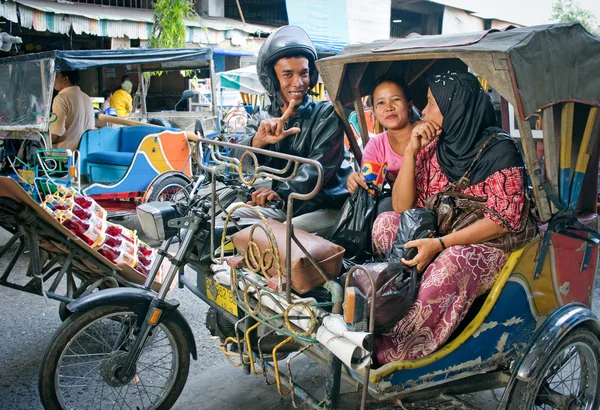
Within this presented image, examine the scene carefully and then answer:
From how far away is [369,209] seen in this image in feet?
9.04

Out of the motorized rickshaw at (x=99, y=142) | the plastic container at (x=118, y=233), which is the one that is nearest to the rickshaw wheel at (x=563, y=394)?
the plastic container at (x=118, y=233)

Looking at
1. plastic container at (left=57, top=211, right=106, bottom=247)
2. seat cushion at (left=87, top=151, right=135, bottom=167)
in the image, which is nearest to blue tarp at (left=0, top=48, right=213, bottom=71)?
seat cushion at (left=87, top=151, right=135, bottom=167)

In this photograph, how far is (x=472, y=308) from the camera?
2377mm

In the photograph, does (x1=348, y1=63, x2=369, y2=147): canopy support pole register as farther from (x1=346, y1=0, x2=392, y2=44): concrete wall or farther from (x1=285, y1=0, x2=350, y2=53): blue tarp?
(x1=346, y1=0, x2=392, y2=44): concrete wall

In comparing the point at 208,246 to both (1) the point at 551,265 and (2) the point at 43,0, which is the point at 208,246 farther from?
(2) the point at 43,0

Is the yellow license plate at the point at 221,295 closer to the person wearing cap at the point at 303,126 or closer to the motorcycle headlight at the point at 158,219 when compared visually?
the motorcycle headlight at the point at 158,219

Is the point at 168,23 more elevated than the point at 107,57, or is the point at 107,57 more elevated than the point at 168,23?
the point at 168,23

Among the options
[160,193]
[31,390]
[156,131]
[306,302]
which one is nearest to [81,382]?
[31,390]

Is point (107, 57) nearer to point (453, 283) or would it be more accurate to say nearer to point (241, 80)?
point (453, 283)

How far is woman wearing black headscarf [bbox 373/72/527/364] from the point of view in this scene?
213cm

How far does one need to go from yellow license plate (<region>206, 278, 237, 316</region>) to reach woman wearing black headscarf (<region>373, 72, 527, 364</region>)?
2.49ft

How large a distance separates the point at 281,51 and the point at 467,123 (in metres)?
1.30

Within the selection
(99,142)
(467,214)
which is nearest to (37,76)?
(99,142)

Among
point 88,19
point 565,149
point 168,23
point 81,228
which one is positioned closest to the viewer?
point 565,149
